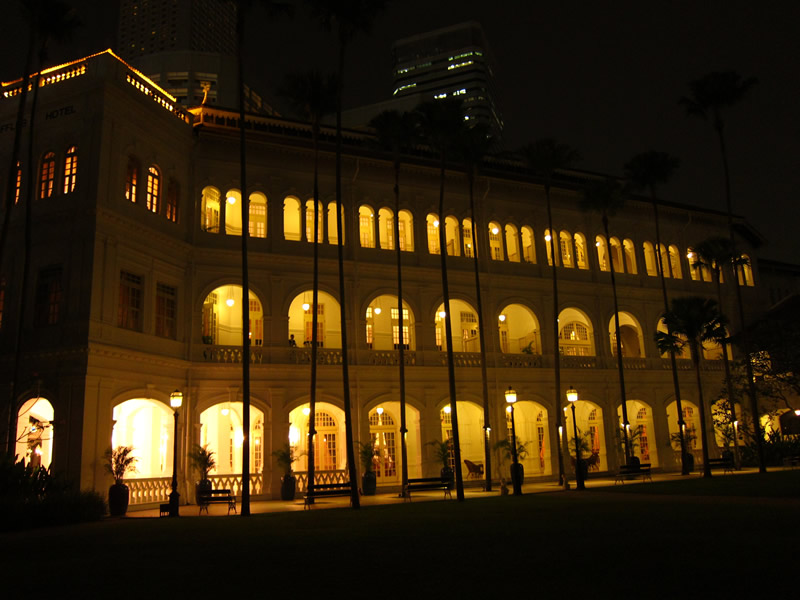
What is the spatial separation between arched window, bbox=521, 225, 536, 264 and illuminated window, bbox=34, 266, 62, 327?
2356 cm

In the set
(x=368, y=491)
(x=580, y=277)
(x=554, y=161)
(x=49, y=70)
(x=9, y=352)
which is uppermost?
(x=49, y=70)

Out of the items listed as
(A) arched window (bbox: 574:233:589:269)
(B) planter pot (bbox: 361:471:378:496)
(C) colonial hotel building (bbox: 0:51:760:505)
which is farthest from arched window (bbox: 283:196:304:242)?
(A) arched window (bbox: 574:233:589:269)

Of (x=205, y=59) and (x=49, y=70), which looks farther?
(x=205, y=59)

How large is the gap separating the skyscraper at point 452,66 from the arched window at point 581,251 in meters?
137

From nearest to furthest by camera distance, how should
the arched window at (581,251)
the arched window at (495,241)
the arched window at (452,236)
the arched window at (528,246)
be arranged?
the arched window at (452,236) → the arched window at (495,241) → the arched window at (528,246) → the arched window at (581,251)

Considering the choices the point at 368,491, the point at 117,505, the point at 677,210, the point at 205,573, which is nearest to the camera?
the point at 205,573

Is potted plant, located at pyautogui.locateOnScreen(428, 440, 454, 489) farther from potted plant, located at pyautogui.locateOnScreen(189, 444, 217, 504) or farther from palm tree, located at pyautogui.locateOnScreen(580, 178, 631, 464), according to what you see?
potted plant, located at pyautogui.locateOnScreen(189, 444, 217, 504)

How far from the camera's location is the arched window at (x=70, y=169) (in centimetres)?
2595

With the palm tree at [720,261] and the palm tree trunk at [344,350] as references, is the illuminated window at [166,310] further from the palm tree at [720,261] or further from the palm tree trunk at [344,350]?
the palm tree at [720,261]

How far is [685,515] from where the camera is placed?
599 inches

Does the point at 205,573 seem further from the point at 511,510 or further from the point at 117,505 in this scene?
the point at 117,505

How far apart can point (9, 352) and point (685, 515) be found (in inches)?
892

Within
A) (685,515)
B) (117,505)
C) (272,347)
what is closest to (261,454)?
(272,347)

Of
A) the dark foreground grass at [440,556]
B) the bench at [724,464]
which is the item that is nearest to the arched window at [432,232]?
the bench at [724,464]
